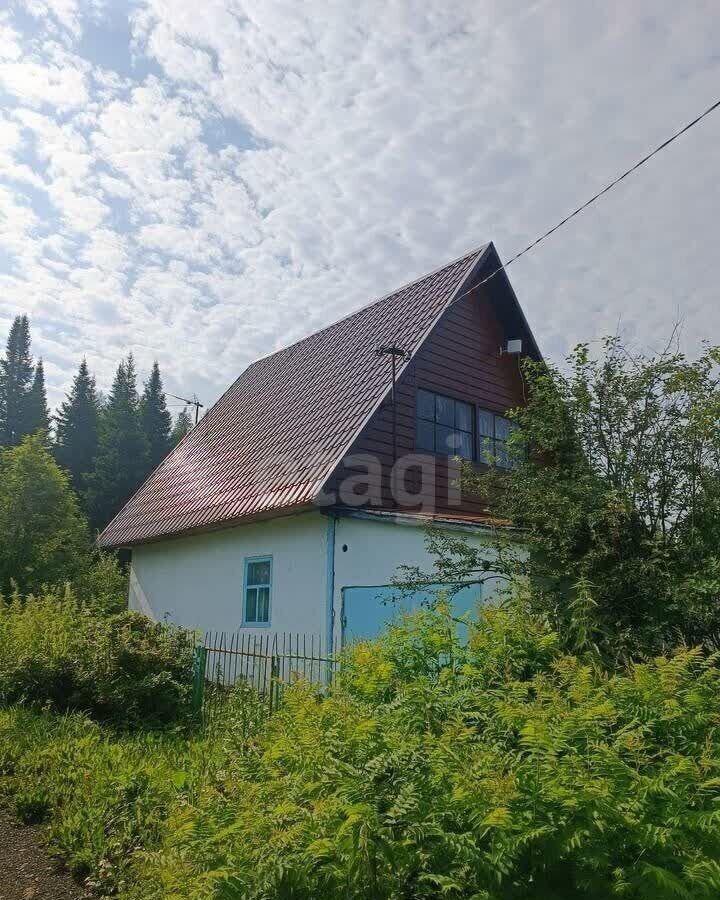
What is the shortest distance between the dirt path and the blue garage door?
4238 mm

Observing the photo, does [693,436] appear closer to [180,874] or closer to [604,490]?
[604,490]

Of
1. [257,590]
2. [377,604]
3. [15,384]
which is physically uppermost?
[15,384]

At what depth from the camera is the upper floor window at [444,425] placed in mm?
12641

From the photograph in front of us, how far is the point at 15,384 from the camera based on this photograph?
54656 mm

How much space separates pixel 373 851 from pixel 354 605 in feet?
25.1

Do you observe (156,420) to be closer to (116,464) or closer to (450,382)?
(116,464)

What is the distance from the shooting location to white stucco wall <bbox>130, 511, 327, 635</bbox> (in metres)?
10.8

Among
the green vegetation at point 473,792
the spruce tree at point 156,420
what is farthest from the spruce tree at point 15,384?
the green vegetation at point 473,792

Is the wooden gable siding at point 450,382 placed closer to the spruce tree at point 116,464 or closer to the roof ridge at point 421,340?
the roof ridge at point 421,340

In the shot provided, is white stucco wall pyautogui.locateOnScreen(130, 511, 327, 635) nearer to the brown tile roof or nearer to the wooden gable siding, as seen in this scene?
the brown tile roof

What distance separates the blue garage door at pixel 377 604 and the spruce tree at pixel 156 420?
3554 centimetres

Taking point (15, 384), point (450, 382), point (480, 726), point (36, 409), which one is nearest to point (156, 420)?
point (36, 409)

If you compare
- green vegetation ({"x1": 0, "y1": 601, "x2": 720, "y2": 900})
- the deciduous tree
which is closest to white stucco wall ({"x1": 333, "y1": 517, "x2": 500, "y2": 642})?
green vegetation ({"x1": 0, "y1": 601, "x2": 720, "y2": 900})

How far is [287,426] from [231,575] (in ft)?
10.4
